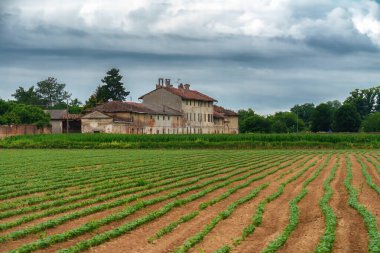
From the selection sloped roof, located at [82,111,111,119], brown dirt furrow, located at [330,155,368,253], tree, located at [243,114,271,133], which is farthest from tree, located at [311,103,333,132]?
brown dirt furrow, located at [330,155,368,253]

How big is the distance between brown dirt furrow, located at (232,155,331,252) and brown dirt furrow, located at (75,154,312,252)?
1.32 meters

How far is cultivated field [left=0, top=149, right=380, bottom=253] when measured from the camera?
1260 cm

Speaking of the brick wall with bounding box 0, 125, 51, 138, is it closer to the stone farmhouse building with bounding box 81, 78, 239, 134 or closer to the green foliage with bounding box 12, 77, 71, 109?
the stone farmhouse building with bounding box 81, 78, 239, 134

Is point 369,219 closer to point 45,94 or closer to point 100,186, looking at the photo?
point 100,186

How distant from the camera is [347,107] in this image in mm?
127938

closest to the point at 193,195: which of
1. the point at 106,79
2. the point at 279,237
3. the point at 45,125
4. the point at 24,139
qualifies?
the point at 279,237

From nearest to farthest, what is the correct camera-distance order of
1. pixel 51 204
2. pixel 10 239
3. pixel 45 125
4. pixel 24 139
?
pixel 10 239
pixel 51 204
pixel 24 139
pixel 45 125

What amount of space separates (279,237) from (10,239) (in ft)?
18.2

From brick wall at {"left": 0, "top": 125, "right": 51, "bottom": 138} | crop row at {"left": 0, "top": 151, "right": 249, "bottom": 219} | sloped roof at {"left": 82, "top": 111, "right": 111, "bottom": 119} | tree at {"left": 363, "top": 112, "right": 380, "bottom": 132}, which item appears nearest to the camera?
crop row at {"left": 0, "top": 151, "right": 249, "bottom": 219}

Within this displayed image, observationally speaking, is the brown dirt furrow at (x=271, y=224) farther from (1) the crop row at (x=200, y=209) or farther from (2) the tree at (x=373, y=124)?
(2) the tree at (x=373, y=124)

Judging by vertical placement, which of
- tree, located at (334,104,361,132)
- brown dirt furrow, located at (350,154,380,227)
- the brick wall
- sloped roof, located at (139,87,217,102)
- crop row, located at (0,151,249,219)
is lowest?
brown dirt furrow, located at (350,154,380,227)

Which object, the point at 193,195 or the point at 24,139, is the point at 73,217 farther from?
the point at 24,139

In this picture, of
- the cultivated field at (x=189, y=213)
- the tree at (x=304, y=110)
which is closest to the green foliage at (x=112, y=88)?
the tree at (x=304, y=110)

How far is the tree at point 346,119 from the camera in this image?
12775cm
